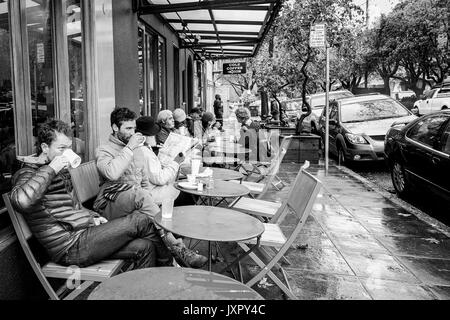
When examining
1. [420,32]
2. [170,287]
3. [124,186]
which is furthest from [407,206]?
[420,32]

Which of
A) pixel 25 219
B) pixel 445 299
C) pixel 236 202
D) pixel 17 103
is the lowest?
pixel 445 299

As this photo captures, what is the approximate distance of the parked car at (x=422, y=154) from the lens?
5.38 meters

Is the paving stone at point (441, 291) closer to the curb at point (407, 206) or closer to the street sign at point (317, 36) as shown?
the curb at point (407, 206)

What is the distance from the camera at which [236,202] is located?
14.7 ft

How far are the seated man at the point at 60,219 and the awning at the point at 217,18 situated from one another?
448 cm

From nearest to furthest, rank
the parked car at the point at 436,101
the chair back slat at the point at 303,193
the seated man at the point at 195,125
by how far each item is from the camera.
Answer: the chair back slat at the point at 303,193 → the seated man at the point at 195,125 → the parked car at the point at 436,101

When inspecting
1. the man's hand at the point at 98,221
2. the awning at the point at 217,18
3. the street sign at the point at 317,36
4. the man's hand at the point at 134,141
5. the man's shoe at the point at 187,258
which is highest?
the awning at the point at 217,18

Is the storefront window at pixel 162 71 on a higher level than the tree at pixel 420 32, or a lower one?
lower

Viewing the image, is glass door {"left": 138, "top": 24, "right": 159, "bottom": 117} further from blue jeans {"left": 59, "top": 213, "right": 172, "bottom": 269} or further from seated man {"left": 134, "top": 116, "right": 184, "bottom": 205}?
blue jeans {"left": 59, "top": 213, "right": 172, "bottom": 269}

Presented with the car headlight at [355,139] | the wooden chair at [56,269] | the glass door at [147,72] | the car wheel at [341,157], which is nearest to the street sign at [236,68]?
the car wheel at [341,157]

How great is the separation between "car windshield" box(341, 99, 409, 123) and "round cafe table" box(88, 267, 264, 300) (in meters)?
9.16
